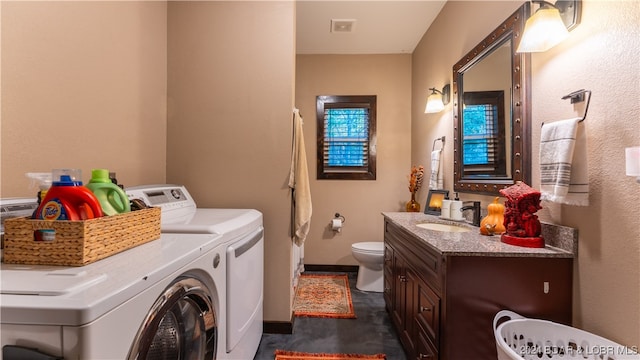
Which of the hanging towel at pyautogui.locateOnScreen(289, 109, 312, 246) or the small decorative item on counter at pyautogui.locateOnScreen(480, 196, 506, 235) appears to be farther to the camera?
the hanging towel at pyautogui.locateOnScreen(289, 109, 312, 246)

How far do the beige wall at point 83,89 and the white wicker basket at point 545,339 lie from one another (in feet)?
6.30

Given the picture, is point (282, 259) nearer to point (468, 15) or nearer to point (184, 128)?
point (184, 128)

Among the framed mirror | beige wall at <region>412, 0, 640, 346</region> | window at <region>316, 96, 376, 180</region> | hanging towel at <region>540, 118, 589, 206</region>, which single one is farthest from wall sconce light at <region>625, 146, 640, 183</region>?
window at <region>316, 96, 376, 180</region>

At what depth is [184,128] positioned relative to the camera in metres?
1.96

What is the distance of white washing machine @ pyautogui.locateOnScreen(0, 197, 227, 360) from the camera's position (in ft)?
1.68

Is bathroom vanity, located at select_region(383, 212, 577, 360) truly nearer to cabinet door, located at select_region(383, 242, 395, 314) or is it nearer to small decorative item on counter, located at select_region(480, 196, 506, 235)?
small decorative item on counter, located at select_region(480, 196, 506, 235)

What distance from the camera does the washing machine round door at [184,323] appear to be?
2.51 ft

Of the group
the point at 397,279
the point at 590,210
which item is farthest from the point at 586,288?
the point at 397,279

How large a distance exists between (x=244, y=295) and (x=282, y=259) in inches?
22.3

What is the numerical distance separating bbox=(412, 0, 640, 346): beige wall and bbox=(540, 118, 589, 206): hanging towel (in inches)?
1.1

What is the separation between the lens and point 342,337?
74.9 inches

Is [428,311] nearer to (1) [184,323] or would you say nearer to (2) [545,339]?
(2) [545,339]

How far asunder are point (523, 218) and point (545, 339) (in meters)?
0.47

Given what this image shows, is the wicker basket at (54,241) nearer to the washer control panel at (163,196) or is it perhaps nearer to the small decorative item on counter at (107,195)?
the small decorative item on counter at (107,195)
